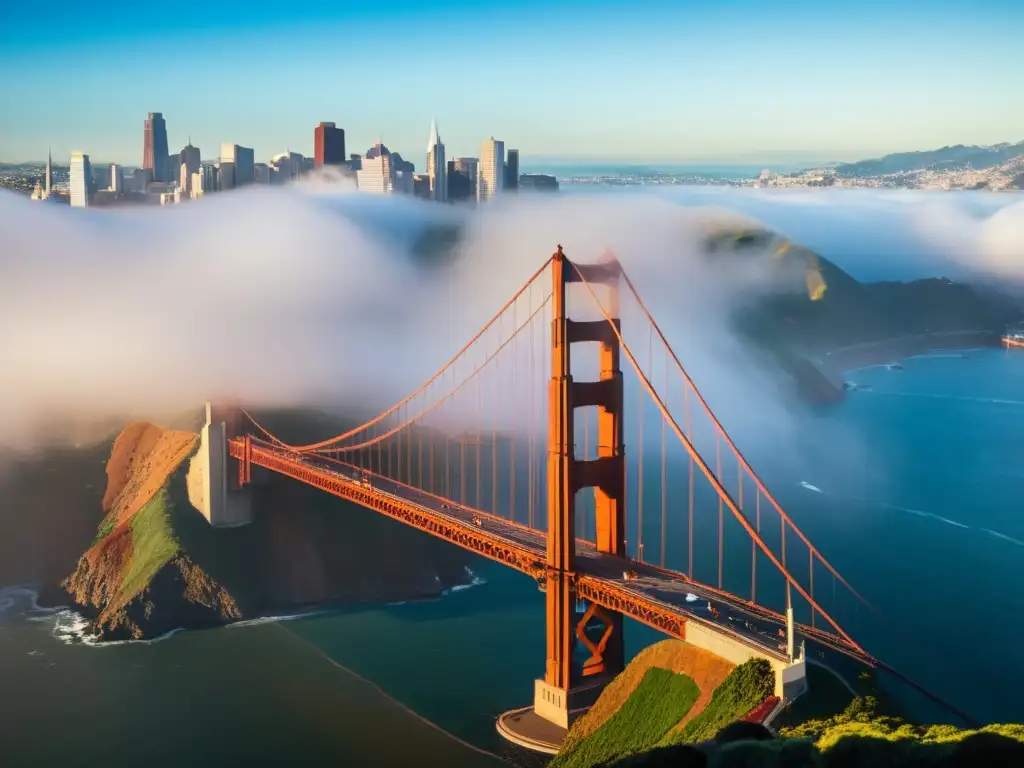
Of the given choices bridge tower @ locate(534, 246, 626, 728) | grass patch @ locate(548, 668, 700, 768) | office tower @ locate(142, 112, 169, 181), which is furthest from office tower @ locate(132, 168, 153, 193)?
grass patch @ locate(548, 668, 700, 768)

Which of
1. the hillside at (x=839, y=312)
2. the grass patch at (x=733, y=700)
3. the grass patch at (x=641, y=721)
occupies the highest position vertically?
the hillside at (x=839, y=312)

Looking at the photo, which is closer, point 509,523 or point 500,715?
point 500,715

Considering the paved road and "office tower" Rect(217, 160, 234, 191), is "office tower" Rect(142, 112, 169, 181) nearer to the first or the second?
"office tower" Rect(217, 160, 234, 191)

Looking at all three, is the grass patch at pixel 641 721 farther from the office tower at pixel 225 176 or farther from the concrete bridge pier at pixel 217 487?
the office tower at pixel 225 176

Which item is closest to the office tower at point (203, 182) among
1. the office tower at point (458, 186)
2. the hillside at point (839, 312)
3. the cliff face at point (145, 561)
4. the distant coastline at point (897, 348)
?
the office tower at point (458, 186)

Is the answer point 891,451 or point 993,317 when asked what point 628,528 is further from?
point 993,317

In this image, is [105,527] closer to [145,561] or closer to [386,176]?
[145,561]

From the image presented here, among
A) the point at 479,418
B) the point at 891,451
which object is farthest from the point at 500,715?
Result: the point at 891,451
